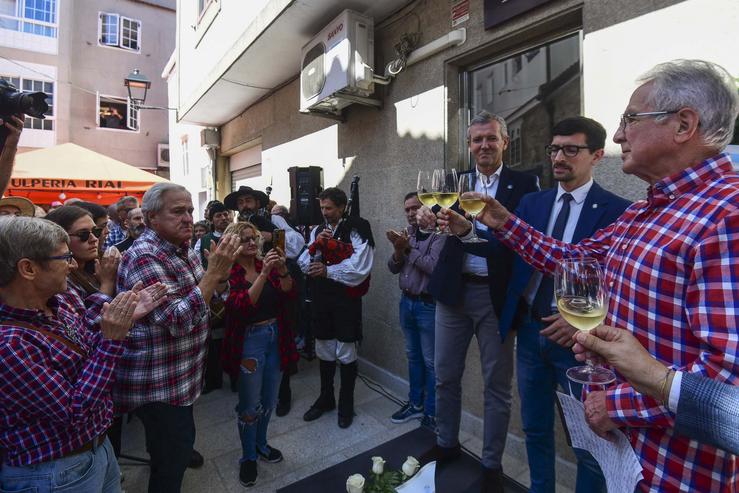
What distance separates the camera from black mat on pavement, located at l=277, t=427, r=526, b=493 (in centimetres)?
→ 248

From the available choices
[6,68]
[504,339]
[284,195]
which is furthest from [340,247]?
[6,68]

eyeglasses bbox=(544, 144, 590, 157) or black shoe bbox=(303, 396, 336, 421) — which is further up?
eyeglasses bbox=(544, 144, 590, 157)

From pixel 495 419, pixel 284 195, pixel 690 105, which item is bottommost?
pixel 495 419

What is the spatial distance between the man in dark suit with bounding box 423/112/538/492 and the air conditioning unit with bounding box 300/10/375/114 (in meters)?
2.10

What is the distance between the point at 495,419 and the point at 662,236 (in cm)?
169

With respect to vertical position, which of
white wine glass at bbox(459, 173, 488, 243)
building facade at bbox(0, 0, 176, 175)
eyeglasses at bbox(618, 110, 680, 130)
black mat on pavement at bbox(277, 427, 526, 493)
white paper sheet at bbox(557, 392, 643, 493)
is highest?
building facade at bbox(0, 0, 176, 175)

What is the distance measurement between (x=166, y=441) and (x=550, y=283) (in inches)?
89.6

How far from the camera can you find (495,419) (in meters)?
2.37

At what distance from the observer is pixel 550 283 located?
213cm

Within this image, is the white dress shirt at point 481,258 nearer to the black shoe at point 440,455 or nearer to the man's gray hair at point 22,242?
the black shoe at point 440,455

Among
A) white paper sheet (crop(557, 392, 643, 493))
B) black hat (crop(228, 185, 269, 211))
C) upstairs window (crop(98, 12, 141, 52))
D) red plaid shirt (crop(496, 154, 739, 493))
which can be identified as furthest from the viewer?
upstairs window (crop(98, 12, 141, 52))

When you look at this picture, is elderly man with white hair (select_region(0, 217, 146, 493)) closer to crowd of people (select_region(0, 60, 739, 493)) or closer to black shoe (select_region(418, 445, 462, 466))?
crowd of people (select_region(0, 60, 739, 493))

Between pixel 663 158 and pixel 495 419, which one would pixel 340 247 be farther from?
pixel 663 158

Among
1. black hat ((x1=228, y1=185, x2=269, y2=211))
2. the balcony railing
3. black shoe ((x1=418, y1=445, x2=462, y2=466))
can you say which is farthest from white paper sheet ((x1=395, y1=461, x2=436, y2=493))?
the balcony railing
